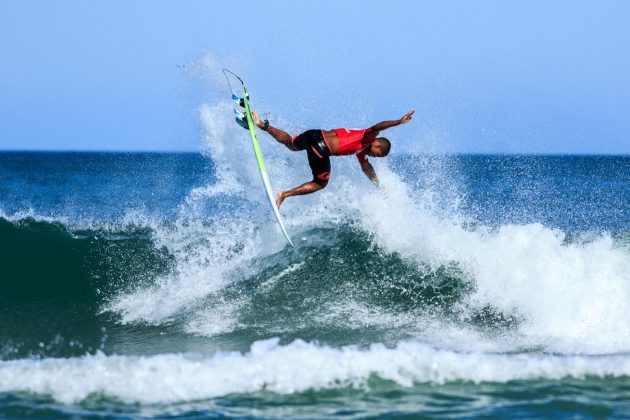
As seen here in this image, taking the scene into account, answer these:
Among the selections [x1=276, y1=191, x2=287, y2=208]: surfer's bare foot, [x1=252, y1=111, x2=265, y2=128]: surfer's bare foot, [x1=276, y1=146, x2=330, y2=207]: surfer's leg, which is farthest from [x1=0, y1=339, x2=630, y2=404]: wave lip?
[x1=252, y1=111, x2=265, y2=128]: surfer's bare foot

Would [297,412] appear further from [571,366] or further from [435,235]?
[435,235]

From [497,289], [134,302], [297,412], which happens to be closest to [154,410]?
[297,412]

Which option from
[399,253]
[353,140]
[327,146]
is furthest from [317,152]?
[399,253]

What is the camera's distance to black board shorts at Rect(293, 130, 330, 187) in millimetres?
9188

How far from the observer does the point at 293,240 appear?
10.4 m

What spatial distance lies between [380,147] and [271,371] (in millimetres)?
3667

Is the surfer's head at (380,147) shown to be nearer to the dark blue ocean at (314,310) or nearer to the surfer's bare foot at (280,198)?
the dark blue ocean at (314,310)

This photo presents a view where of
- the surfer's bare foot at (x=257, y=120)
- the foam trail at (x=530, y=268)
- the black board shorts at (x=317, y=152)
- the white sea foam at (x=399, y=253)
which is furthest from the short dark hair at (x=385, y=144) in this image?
the surfer's bare foot at (x=257, y=120)

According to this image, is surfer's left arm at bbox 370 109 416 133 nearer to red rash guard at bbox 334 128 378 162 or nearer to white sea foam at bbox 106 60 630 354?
red rash guard at bbox 334 128 378 162

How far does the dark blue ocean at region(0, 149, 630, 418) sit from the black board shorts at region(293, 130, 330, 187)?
3.33ft

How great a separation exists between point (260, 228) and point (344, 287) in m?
1.71

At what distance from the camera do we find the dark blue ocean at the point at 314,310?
→ 6.18m

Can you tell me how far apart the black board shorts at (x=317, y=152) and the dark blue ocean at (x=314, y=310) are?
1.02m

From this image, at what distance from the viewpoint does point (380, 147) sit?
30.2 ft
